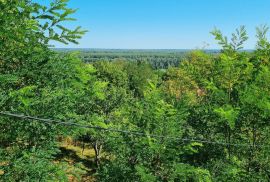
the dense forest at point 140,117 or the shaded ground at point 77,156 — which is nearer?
the dense forest at point 140,117

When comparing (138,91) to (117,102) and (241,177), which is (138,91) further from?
(241,177)

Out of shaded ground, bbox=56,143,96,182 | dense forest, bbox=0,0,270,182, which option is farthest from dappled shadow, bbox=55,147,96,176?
dense forest, bbox=0,0,270,182

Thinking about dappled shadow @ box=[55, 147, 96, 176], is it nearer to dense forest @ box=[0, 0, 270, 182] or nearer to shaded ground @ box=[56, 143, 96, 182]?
shaded ground @ box=[56, 143, 96, 182]

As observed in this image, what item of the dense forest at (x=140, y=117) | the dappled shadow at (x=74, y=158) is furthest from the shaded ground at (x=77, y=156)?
the dense forest at (x=140, y=117)

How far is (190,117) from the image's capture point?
11.3m

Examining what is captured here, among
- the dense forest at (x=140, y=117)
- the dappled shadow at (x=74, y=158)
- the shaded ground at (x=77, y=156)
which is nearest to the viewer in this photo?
the dense forest at (x=140, y=117)

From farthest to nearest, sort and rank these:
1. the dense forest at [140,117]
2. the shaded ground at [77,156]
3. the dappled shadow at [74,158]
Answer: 1. the dappled shadow at [74,158]
2. the shaded ground at [77,156]
3. the dense forest at [140,117]

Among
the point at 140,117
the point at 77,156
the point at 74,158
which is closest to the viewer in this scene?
the point at 140,117

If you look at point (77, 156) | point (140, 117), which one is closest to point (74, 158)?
point (77, 156)

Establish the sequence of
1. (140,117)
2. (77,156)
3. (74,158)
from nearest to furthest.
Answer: (140,117)
(74,158)
(77,156)

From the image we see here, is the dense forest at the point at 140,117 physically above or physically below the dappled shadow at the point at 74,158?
above

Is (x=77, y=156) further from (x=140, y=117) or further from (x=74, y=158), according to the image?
(x=140, y=117)

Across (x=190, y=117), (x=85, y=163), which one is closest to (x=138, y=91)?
(x=85, y=163)

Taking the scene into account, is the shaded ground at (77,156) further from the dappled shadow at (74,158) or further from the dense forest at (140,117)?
the dense forest at (140,117)
